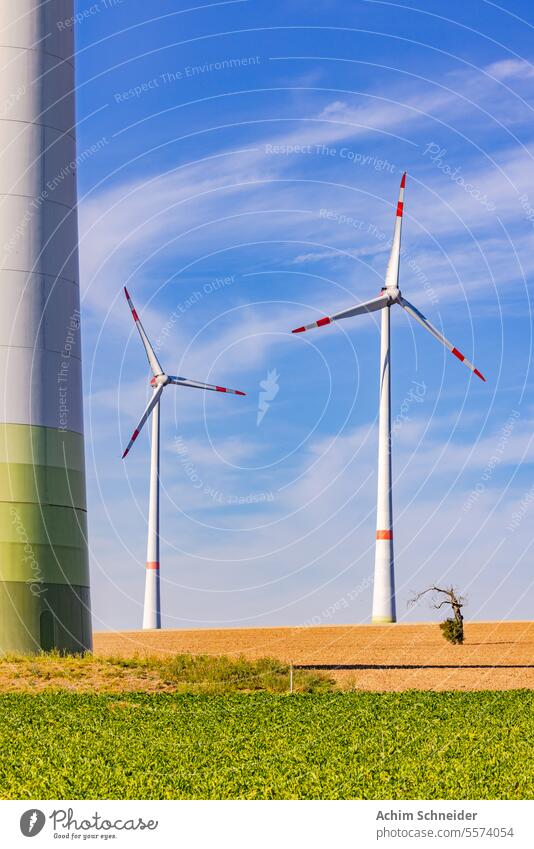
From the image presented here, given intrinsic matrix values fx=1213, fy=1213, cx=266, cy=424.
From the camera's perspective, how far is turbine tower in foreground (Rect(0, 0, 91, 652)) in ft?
168

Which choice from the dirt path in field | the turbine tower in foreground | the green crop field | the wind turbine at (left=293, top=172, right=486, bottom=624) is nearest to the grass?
the turbine tower in foreground

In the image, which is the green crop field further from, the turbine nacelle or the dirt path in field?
the turbine nacelle

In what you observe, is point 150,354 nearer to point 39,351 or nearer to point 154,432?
point 154,432

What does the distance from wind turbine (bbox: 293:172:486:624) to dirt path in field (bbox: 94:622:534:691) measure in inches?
205

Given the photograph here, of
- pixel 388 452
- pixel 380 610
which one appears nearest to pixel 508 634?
pixel 380 610

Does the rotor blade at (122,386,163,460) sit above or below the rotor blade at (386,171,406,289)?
below

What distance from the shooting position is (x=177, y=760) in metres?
27.8

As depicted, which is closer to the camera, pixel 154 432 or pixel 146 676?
pixel 146 676

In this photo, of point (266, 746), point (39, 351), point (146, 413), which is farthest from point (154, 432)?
point (266, 746)

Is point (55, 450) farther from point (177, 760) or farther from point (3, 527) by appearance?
point (177, 760)

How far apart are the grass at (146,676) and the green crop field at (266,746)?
2.68 metres

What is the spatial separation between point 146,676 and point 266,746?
20.0 m

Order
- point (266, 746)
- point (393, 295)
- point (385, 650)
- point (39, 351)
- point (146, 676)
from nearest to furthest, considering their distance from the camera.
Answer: point (266, 746)
point (146, 676)
point (39, 351)
point (385, 650)
point (393, 295)

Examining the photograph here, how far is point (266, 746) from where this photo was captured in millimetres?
30438
